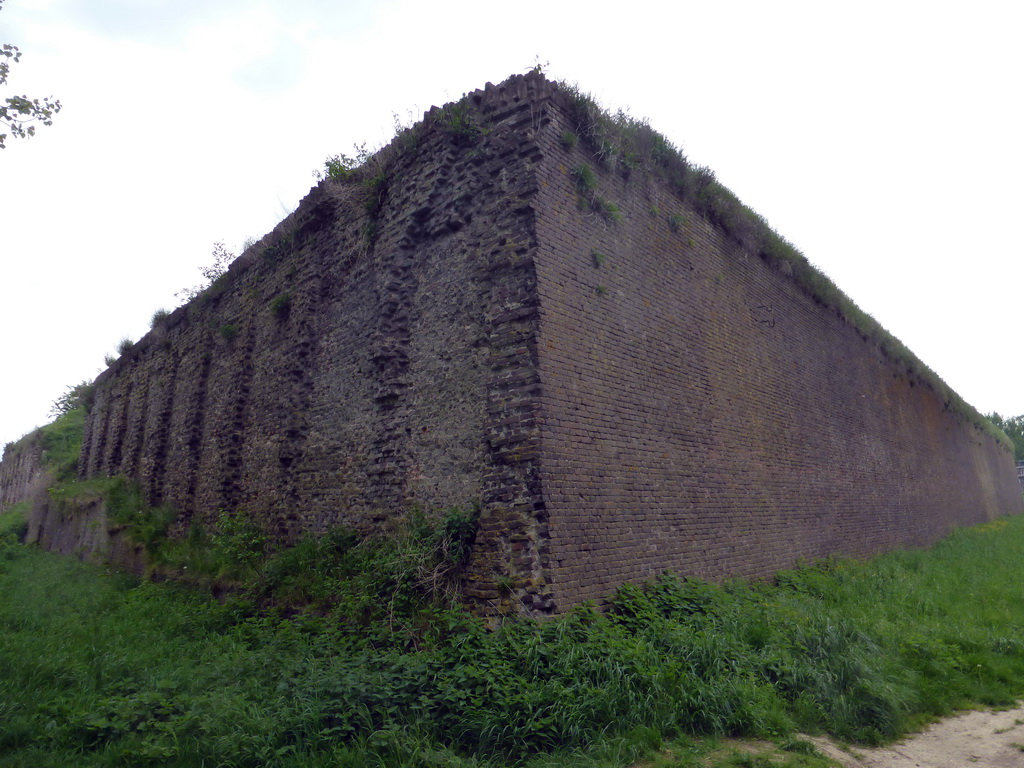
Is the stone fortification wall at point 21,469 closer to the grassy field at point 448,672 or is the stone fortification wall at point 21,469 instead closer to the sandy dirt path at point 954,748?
the grassy field at point 448,672

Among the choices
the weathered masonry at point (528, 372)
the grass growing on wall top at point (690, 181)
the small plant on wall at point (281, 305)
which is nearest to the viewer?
the weathered masonry at point (528, 372)

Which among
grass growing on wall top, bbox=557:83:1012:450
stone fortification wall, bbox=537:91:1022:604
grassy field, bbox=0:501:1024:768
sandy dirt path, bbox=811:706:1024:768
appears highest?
grass growing on wall top, bbox=557:83:1012:450

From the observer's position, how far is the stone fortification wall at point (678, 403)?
7.12 meters

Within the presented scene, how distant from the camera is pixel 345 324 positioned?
9562 mm

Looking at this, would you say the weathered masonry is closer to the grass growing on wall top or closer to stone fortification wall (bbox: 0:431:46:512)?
the grass growing on wall top

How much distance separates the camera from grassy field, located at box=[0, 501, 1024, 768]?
479 centimetres

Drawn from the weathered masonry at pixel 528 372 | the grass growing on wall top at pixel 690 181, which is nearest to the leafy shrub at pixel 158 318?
the weathered masonry at pixel 528 372

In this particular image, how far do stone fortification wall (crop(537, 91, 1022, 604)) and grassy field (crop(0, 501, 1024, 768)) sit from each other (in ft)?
2.45

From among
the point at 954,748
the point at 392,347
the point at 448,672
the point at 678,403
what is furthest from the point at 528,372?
the point at 954,748

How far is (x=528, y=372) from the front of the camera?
6910 mm

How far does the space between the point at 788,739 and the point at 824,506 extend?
7.89 metres

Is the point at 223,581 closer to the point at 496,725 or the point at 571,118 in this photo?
the point at 496,725

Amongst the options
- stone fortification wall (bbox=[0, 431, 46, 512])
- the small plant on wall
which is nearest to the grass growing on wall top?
the small plant on wall

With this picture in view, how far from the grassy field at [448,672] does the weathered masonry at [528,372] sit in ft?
2.10
